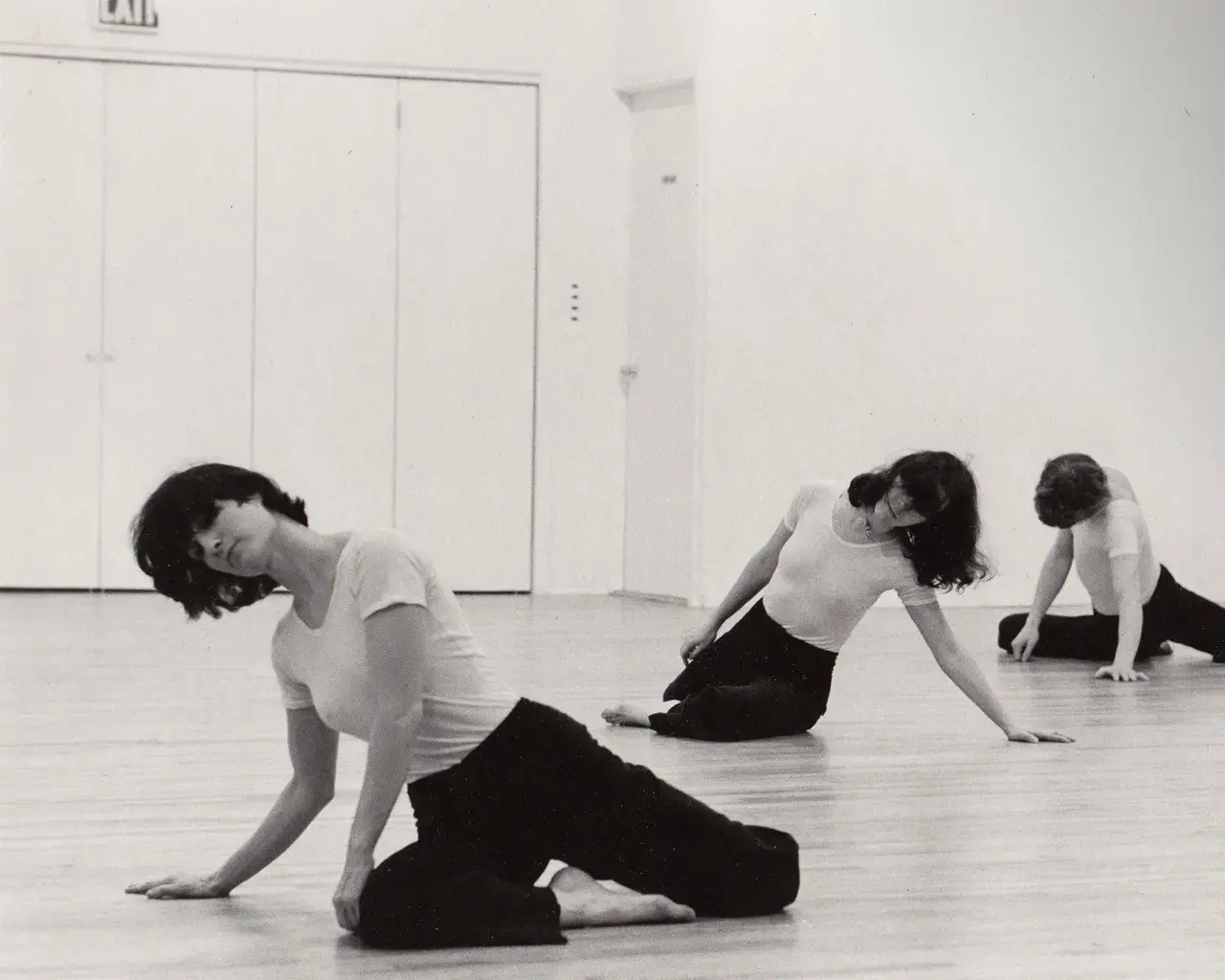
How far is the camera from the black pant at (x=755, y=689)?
4.82 m

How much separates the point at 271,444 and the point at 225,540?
7.35m

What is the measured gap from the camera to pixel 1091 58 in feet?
31.6

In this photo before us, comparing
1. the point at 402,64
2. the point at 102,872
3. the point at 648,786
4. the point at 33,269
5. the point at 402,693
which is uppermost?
the point at 402,64

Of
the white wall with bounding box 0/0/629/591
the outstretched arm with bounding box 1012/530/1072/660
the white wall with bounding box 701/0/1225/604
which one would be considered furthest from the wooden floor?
the white wall with bounding box 0/0/629/591

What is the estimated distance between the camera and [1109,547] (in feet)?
21.2

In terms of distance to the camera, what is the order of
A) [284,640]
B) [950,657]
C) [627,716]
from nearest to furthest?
1. [284,640]
2. [950,657]
3. [627,716]

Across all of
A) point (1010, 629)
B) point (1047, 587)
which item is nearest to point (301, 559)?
point (1047, 587)

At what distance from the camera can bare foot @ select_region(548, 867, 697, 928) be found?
2.74 m

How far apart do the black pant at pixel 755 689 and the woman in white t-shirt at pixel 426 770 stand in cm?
190

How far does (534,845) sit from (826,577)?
2.15m

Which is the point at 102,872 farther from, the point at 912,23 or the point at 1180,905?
the point at 912,23

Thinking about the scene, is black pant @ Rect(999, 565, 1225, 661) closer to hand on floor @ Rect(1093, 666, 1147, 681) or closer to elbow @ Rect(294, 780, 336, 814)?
hand on floor @ Rect(1093, 666, 1147, 681)

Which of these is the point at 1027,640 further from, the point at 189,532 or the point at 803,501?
the point at 189,532

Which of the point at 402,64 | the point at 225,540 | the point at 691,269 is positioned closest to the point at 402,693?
the point at 225,540
